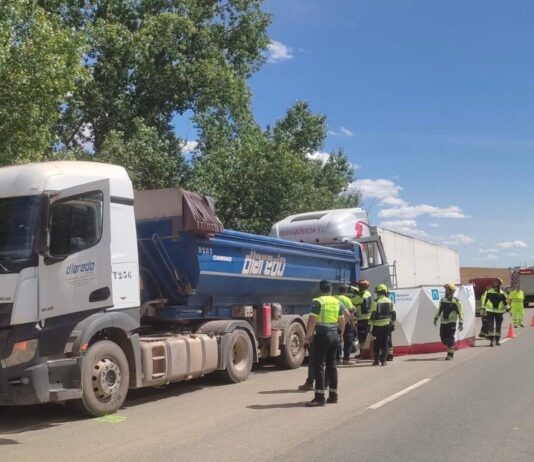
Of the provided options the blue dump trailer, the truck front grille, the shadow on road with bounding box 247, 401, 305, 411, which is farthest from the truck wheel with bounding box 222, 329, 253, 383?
the truck front grille

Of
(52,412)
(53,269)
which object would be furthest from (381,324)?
(53,269)

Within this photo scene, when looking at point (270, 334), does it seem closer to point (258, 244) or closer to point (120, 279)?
point (258, 244)

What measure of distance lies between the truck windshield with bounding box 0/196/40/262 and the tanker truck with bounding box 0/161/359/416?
0.01m

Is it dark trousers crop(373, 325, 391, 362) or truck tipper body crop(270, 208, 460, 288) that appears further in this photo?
truck tipper body crop(270, 208, 460, 288)

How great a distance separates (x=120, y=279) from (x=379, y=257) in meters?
8.95

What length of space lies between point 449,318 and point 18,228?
9.77 metres

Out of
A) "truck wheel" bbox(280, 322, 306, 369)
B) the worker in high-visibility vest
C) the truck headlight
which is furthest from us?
the worker in high-visibility vest

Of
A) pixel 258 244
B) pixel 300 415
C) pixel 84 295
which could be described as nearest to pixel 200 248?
pixel 258 244

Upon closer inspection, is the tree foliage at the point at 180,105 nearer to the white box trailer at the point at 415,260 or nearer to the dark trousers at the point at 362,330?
the white box trailer at the point at 415,260

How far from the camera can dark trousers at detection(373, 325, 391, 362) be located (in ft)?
42.2

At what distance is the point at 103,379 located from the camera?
7719 mm

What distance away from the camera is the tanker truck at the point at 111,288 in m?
7.09

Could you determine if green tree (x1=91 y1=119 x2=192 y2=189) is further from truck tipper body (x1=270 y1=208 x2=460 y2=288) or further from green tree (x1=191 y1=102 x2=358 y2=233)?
truck tipper body (x1=270 y1=208 x2=460 y2=288)

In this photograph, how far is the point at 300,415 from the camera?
7.74 m
